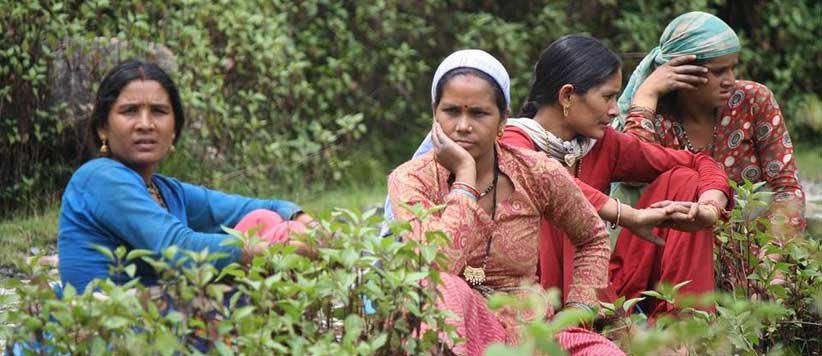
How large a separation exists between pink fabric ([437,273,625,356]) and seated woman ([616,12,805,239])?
1.50m

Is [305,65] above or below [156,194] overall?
below

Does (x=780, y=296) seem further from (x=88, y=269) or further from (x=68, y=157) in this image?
(x=68, y=157)

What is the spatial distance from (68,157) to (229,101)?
101cm

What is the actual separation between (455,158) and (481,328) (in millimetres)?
499

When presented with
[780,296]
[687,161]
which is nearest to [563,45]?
[687,161]

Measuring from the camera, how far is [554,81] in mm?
4840

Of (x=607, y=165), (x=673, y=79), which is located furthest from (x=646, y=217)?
(x=673, y=79)

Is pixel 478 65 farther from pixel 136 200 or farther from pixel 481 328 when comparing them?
pixel 136 200

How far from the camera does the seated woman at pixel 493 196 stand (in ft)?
12.6

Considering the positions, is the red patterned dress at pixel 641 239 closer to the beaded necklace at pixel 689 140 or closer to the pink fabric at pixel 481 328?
the beaded necklace at pixel 689 140

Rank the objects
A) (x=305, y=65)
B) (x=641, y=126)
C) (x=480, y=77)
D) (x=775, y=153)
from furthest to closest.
→ (x=305, y=65), (x=775, y=153), (x=641, y=126), (x=480, y=77)

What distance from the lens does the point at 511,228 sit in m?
4.06

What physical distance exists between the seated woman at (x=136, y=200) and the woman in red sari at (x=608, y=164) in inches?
44.7

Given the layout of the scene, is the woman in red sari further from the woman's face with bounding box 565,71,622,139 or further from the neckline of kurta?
the neckline of kurta
